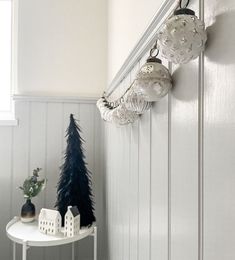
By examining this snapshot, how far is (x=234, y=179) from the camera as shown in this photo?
0.40 meters

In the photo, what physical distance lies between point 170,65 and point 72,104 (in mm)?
1659

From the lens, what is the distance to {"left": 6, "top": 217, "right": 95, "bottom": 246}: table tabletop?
62.1 inches

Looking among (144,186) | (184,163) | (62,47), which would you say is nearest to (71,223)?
(144,186)

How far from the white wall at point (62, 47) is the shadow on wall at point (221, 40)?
1.87m

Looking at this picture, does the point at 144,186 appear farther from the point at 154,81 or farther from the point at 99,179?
the point at 99,179

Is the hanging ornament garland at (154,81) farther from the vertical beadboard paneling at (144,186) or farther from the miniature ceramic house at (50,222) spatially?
the miniature ceramic house at (50,222)

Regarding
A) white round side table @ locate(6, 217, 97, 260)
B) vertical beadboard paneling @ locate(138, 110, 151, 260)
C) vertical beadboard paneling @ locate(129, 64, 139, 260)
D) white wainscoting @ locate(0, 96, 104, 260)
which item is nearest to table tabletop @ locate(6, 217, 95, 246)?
white round side table @ locate(6, 217, 97, 260)

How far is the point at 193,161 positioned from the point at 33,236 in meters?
1.39

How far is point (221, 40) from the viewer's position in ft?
1.46

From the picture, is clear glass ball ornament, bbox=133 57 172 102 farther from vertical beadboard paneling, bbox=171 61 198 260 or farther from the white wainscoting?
the white wainscoting

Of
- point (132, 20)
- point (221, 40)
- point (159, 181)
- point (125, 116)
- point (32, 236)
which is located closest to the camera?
point (221, 40)

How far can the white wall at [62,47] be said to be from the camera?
2248mm

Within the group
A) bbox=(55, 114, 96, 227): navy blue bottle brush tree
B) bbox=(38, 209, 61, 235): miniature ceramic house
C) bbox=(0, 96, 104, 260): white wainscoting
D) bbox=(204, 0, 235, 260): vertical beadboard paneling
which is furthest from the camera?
bbox=(0, 96, 104, 260): white wainscoting

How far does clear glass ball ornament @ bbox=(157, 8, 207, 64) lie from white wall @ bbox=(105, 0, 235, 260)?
0.07ft
